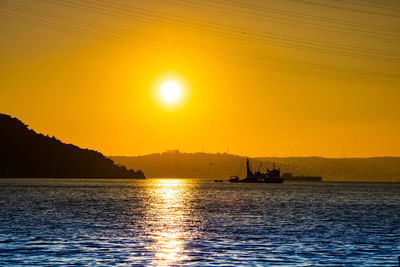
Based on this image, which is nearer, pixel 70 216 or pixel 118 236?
pixel 118 236

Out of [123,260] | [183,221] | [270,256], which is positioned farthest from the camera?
[183,221]

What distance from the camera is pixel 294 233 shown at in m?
80.8

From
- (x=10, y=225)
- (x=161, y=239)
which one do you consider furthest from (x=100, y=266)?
(x=10, y=225)

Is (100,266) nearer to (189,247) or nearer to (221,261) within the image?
(221,261)

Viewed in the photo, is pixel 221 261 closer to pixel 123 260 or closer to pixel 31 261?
pixel 123 260

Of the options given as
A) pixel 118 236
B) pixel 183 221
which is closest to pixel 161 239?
pixel 118 236

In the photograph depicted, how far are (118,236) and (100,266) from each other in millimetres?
24325

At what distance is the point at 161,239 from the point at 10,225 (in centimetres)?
2520

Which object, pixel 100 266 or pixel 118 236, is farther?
pixel 118 236

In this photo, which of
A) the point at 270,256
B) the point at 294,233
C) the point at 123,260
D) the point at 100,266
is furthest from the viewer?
the point at 294,233

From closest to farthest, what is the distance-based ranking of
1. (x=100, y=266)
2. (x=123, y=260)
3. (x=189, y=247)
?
(x=100, y=266) < (x=123, y=260) < (x=189, y=247)

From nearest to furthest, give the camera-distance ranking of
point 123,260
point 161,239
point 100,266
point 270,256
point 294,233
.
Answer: point 100,266 < point 123,260 < point 270,256 < point 161,239 < point 294,233

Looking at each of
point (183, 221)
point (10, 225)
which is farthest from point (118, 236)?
point (183, 221)

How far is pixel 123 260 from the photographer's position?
5338cm
